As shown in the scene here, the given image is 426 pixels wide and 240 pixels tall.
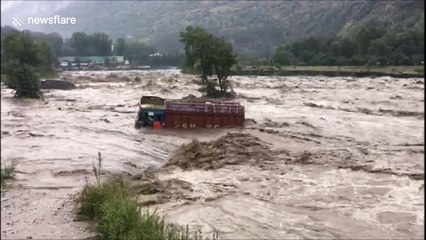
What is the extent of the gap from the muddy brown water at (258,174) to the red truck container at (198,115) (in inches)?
39.3

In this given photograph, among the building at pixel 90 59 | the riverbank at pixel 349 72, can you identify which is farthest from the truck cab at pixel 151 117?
the building at pixel 90 59

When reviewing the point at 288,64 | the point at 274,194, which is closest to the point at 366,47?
the point at 288,64

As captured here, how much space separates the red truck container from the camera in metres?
31.6

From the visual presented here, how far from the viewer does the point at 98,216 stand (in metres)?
13.3

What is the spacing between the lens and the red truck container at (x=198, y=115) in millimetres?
31609

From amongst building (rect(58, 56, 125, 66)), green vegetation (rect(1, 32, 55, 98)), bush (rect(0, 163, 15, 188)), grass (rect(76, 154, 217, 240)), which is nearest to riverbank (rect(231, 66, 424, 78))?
green vegetation (rect(1, 32, 55, 98))

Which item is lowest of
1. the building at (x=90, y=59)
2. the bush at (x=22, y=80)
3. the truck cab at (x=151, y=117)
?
the truck cab at (x=151, y=117)

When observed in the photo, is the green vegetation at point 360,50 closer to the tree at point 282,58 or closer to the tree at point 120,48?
the tree at point 282,58

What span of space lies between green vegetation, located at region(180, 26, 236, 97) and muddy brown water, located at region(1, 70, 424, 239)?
1542cm

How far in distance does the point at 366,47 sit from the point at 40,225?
105772mm

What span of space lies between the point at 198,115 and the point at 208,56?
73.6ft

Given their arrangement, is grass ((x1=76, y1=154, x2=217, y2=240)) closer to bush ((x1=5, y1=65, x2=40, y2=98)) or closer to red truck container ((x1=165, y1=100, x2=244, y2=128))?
red truck container ((x1=165, y1=100, x2=244, y2=128))

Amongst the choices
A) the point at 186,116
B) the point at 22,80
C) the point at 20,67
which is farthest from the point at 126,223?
the point at 20,67

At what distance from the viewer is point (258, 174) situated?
20.2 meters
